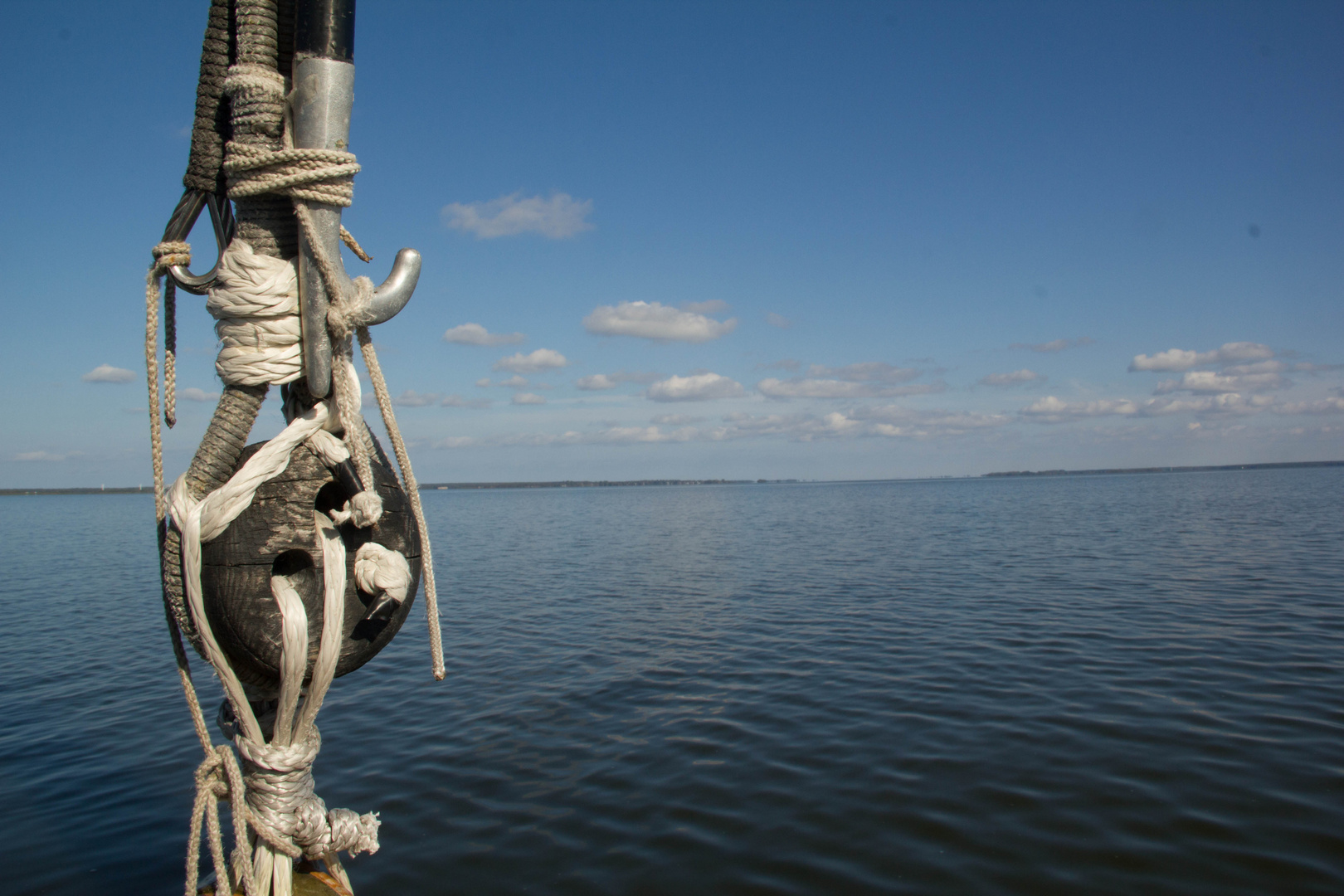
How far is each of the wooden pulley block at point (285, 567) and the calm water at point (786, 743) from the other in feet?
12.1

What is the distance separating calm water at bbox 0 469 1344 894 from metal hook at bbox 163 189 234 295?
4.70 m

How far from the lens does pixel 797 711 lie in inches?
364

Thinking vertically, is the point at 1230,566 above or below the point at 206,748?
below

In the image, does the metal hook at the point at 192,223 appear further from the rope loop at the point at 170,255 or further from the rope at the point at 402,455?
the rope at the point at 402,455

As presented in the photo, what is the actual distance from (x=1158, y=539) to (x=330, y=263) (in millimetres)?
31678

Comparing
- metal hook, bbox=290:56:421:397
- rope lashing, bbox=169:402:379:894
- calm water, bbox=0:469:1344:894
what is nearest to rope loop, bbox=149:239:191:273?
metal hook, bbox=290:56:421:397

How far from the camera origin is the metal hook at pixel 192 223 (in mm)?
2941

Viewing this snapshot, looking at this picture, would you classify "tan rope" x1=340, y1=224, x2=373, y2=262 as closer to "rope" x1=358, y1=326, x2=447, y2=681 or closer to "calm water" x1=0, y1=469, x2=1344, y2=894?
"rope" x1=358, y1=326, x2=447, y2=681

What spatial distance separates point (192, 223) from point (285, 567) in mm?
1391

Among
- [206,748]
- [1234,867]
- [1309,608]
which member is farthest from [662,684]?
[1309,608]

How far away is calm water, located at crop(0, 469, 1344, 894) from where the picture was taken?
583 centimetres

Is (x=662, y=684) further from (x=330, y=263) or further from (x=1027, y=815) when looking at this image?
(x=330, y=263)

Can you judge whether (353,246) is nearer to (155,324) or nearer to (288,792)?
(155,324)

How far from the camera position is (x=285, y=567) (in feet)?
9.53
